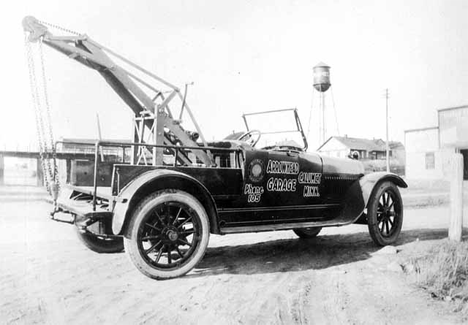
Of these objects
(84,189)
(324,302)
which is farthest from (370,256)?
(84,189)

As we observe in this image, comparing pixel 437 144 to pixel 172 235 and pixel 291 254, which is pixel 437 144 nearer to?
pixel 291 254

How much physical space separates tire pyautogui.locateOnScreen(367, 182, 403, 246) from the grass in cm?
87

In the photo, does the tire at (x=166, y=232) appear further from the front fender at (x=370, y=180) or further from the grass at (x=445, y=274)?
the front fender at (x=370, y=180)

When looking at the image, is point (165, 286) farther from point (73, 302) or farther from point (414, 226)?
point (414, 226)

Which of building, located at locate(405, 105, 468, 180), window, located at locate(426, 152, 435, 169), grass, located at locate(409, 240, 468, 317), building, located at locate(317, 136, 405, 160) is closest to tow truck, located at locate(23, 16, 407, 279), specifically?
grass, located at locate(409, 240, 468, 317)

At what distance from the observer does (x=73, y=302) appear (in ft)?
11.1

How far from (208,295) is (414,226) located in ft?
20.3

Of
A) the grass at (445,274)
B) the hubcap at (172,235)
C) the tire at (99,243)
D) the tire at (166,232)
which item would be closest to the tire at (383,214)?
the grass at (445,274)

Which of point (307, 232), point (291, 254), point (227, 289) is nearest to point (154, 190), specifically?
point (227, 289)

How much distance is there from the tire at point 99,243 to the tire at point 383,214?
11.2 ft

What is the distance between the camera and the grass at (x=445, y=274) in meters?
3.81

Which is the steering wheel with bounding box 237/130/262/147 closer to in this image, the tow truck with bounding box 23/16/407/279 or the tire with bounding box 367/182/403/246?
the tow truck with bounding box 23/16/407/279

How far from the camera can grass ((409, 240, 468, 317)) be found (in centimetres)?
381

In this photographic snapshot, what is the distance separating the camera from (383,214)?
245 inches
